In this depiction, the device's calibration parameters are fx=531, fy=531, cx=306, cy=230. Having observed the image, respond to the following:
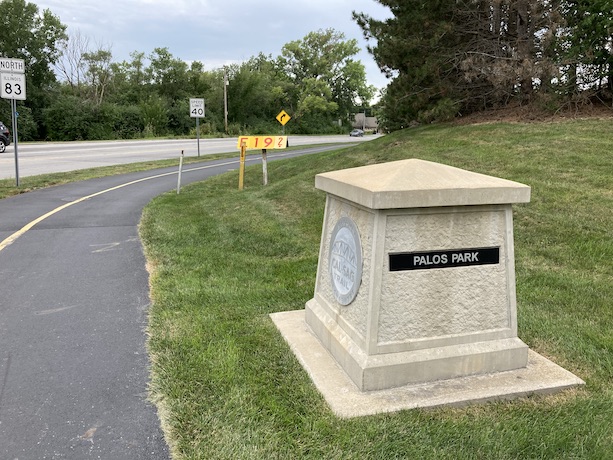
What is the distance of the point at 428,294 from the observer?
→ 3.37 m

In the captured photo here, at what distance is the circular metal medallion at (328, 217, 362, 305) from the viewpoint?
346cm

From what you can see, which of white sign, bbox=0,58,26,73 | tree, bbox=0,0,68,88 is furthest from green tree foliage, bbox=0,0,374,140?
white sign, bbox=0,58,26,73

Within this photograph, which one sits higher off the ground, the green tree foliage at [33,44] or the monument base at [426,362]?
the green tree foliage at [33,44]

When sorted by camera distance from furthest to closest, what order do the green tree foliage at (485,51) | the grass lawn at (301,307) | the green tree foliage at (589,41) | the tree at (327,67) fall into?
1. the tree at (327,67)
2. the green tree foliage at (485,51)
3. the green tree foliage at (589,41)
4. the grass lawn at (301,307)

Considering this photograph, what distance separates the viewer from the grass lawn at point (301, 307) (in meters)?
2.80

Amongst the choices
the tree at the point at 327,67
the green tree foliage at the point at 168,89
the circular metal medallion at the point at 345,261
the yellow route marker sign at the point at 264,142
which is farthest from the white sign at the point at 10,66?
the tree at the point at 327,67

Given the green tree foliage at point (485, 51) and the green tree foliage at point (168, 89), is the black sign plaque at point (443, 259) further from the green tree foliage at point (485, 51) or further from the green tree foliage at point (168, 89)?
the green tree foliage at point (168, 89)

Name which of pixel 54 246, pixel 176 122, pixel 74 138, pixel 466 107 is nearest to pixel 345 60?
pixel 176 122

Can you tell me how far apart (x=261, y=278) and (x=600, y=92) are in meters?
11.1

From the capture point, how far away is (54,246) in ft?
24.4

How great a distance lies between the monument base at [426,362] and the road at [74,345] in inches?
48.8

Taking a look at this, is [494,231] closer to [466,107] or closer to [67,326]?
[67,326]

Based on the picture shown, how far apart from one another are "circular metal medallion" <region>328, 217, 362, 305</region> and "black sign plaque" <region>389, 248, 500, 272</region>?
265 millimetres

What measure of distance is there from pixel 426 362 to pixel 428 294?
43 centimetres
